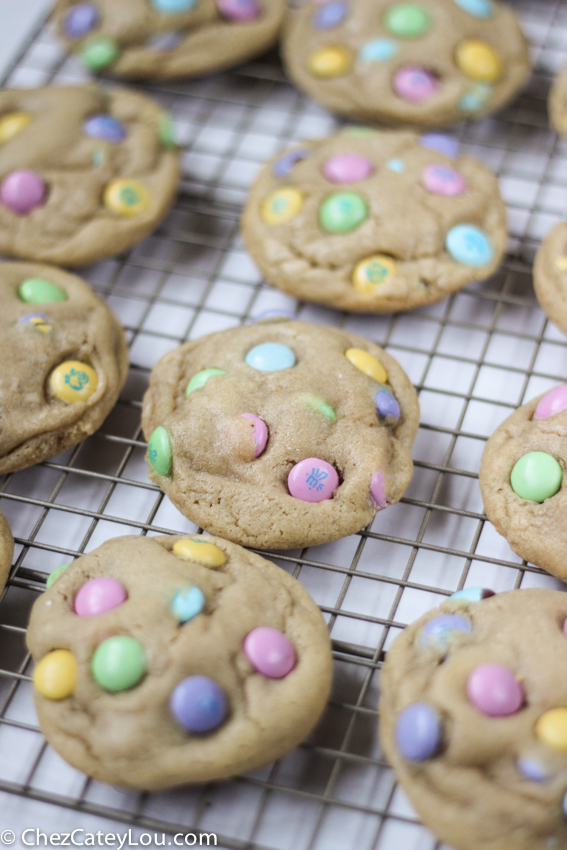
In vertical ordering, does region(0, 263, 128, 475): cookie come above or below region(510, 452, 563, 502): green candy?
above

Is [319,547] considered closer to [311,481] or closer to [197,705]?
[311,481]

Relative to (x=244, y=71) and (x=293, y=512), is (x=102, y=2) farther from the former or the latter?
(x=293, y=512)

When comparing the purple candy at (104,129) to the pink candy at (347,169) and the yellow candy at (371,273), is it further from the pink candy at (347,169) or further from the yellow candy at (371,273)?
the yellow candy at (371,273)

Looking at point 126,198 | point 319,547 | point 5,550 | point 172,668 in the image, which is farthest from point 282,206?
point 172,668

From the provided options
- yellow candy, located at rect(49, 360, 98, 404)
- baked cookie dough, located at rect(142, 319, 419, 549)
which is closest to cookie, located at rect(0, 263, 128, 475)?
yellow candy, located at rect(49, 360, 98, 404)

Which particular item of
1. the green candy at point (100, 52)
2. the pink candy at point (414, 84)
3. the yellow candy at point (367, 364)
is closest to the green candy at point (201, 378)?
the yellow candy at point (367, 364)

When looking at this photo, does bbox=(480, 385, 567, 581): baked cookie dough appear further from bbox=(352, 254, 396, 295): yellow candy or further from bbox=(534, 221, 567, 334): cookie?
bbox=(352, 254, 396, 295): yellow candy
